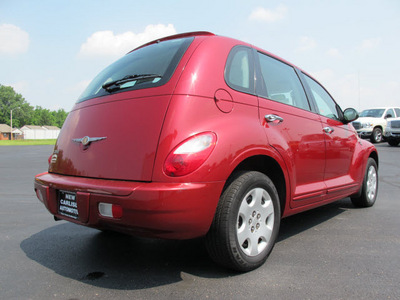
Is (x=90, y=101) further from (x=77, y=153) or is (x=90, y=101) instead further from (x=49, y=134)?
(x=49, y=134)

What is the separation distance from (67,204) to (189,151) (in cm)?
103

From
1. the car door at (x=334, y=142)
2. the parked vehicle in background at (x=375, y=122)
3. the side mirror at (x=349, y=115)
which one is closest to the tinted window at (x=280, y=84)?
the car door at (x=334, y=142)

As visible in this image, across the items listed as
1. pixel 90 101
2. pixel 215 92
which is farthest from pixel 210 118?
pixel 90 101

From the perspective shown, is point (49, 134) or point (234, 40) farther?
point (49, 134)

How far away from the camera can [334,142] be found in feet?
11.8

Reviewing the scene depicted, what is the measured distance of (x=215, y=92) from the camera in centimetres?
238

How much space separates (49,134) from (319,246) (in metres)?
109

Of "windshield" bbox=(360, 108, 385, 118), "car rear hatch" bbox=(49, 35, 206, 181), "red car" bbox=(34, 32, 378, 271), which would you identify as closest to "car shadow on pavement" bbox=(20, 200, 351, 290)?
"red car" bbox=(34, 32, 378, 271)

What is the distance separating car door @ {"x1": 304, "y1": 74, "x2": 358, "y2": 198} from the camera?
352 cm

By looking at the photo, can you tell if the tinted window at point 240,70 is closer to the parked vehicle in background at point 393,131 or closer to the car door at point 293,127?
the car door at point 293,127

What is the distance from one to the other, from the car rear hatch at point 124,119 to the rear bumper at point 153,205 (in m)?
0.11

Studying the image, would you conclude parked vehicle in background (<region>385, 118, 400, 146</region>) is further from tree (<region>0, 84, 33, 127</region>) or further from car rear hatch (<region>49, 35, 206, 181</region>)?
tree (<region>0, 84, 33, 127</region>)

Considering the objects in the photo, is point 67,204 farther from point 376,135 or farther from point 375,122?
point 376,135

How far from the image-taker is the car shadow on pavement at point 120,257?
238 centimetres
